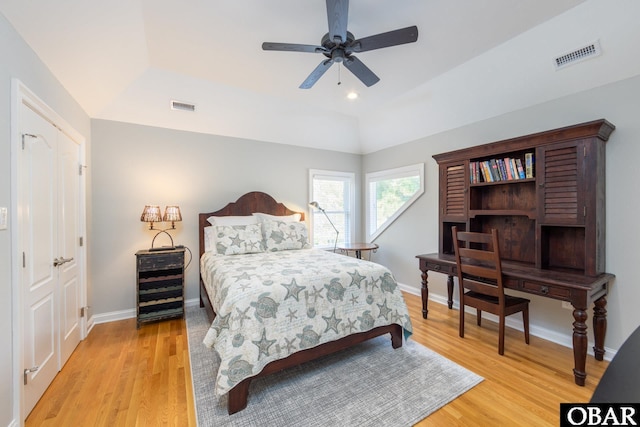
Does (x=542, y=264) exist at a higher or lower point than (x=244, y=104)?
lower

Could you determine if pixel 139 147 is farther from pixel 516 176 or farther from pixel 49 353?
pixel 516 176

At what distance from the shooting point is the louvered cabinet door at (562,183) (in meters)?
2.27

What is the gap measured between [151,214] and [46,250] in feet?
3.77

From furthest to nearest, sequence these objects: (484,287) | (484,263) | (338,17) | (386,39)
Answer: (484,263) → (484,287) → (386,39) → (338,17)

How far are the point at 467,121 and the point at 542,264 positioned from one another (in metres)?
1.80

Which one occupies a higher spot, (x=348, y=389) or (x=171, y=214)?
(x=171, y=214)

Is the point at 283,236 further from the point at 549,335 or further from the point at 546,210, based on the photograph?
the point at 549,335

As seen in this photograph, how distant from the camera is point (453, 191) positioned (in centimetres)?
326

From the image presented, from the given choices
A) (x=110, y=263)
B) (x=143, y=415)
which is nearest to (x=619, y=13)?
(x=143, y=415)

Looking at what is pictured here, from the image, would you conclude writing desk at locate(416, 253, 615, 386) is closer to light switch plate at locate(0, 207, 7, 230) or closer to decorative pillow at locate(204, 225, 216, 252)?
decorative pillow at locate(204, 225, 216, 252)

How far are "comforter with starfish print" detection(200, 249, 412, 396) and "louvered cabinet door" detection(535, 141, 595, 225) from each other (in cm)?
156

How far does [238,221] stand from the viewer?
3656mm

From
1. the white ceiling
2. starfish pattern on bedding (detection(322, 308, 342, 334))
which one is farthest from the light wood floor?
the white ceiling

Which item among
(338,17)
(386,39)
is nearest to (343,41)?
(338,17)
